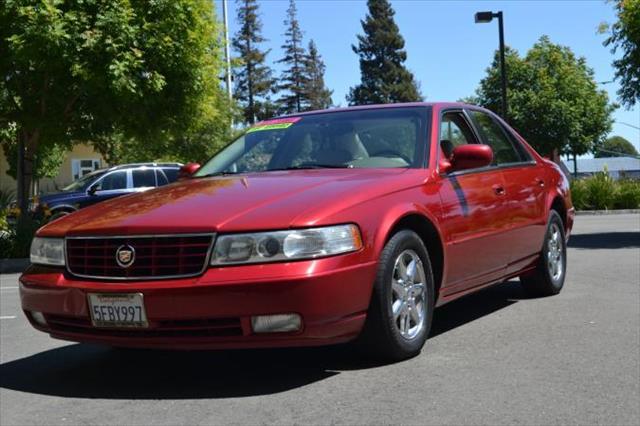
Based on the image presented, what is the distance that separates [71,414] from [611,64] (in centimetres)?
1397

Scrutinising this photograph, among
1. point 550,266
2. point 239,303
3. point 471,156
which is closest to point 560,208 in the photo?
point 550,266

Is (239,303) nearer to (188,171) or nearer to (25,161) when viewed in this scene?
(188,171)

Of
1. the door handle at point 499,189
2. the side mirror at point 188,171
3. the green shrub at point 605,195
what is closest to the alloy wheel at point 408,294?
the door handle at point 499,189

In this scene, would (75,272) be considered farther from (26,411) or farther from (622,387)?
(622,387)

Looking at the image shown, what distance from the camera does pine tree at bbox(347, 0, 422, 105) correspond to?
240ft

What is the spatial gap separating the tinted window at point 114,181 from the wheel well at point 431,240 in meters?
17.0

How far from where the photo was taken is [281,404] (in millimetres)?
4012

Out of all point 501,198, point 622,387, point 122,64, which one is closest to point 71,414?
point 622,387

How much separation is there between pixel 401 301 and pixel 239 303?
3.63 feet

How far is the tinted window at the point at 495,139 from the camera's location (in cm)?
636

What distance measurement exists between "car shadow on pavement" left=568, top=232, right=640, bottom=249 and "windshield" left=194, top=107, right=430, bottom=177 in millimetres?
7396

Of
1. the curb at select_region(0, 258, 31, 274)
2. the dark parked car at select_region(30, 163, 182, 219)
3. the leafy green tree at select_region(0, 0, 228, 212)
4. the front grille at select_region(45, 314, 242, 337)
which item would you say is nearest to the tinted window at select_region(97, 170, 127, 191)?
the dark parked car at select_region(30, 163, 182, 219)

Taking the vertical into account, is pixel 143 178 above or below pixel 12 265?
above

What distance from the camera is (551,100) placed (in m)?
46.3
